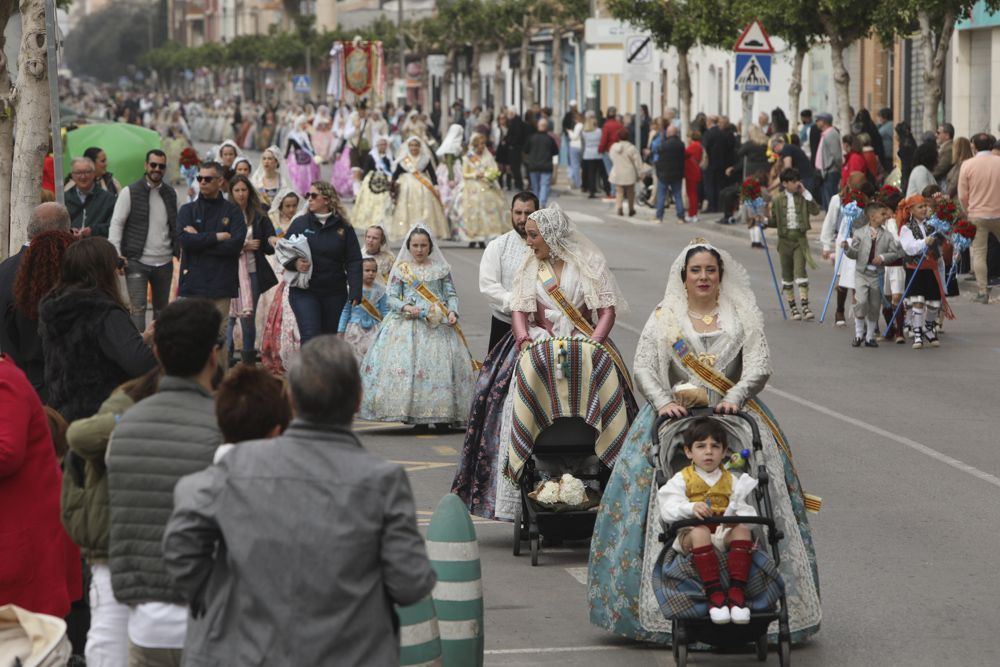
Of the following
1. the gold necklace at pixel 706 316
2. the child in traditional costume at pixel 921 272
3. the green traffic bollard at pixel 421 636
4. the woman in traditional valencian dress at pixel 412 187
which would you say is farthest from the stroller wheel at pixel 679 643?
the woman in traditional valencian dress at pixel 412 187

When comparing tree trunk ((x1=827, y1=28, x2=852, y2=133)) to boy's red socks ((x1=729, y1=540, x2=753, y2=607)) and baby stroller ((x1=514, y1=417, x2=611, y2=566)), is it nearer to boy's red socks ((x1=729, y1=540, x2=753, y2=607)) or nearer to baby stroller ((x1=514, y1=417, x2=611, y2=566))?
baby stroller ((x1=514, y1=417, x2=611, y2=566))

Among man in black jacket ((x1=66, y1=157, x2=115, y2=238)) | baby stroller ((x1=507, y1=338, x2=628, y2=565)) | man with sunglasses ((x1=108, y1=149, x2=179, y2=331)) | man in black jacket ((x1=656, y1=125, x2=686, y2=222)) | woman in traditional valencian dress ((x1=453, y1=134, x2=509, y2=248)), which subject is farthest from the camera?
man in black jacket ((x1=656, y1=125, x2=686, y2=222))

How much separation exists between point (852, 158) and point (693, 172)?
681 centimetres

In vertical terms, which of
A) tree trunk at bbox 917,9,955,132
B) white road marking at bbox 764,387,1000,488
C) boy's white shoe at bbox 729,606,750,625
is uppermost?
tree trunk at bbox 917,9,955,132

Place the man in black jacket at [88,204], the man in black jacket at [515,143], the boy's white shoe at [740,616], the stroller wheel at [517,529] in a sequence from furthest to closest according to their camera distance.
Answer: the man in black jacket at [515,143] → the man in black jacket at [88,204] → the stroller wheel at [517,529] → the boy's white shoe at [740,616]

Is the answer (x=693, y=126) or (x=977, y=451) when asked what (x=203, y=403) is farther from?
(x=693, y=126)

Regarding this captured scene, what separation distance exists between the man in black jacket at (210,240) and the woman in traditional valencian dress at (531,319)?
16.6 ft

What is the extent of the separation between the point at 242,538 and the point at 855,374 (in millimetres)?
12489

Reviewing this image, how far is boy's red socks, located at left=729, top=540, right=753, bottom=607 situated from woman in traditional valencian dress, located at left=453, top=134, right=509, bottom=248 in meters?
22.8

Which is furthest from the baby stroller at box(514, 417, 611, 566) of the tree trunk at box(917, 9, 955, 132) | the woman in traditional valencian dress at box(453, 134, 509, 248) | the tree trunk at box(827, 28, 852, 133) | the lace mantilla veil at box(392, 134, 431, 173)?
the tree trunk at box(827, 28, 852, 133)

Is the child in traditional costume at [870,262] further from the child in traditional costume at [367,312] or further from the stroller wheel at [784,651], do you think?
the stroller wheel at [784,651]

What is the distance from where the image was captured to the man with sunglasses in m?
15.3

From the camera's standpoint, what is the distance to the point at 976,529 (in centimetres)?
1049

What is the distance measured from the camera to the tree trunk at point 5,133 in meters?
16.5
